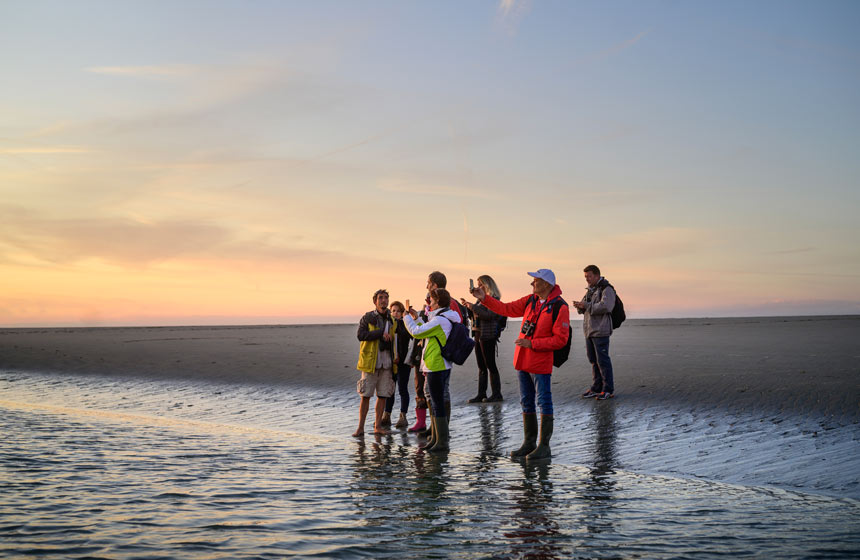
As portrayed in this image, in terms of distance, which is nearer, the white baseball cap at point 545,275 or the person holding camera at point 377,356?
the white baseball cap at point 545,275

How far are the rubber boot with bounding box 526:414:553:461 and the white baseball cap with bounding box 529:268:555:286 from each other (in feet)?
5.36

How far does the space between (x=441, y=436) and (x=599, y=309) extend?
5.11 meters

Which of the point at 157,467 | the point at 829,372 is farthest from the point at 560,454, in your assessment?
the point at 829,372

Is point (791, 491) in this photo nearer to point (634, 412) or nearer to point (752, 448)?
point (752, 448)

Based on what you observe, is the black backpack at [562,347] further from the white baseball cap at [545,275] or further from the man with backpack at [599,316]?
the man with backpack at [599,316]

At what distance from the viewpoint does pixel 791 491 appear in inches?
267

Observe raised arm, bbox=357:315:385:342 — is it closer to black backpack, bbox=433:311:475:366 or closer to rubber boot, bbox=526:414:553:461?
black backpack, bbox=433:311:475:366

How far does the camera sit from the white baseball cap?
8.58 meters

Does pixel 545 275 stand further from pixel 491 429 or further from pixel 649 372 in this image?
pixel 649 372

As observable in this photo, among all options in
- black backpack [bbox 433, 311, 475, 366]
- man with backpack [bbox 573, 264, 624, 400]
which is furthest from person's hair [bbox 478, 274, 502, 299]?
man with backpack [bbox 573, 264, 624, 400]

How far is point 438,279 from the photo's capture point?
9398 mm

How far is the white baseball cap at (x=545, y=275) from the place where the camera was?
858 centimetres

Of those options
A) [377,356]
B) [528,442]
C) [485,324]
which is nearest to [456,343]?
[528,442]

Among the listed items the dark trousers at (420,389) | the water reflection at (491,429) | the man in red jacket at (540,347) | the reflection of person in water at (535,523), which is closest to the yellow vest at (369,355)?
the dark trousers at (420,389)
